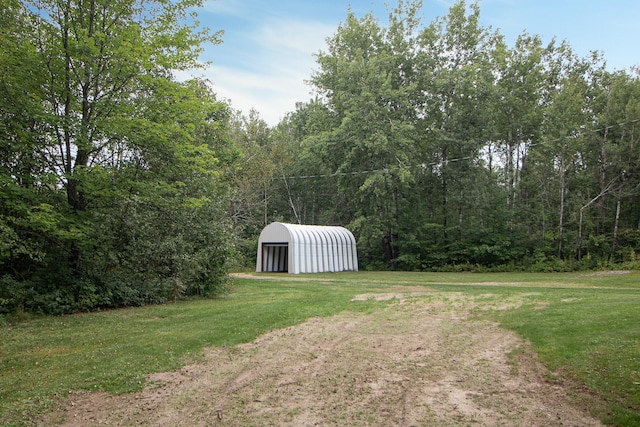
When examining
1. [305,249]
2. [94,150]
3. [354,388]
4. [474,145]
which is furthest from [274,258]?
[354,388]

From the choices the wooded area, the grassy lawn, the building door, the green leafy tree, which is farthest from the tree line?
the green leafy tree

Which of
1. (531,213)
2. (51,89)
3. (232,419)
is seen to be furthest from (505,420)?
(531,213)

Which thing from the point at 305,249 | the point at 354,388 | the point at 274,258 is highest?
the point at 305,249

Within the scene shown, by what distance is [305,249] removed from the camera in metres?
26.4

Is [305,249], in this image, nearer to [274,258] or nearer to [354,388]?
[274,258]

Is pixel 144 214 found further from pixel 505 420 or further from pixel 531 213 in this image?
pixel 531 213

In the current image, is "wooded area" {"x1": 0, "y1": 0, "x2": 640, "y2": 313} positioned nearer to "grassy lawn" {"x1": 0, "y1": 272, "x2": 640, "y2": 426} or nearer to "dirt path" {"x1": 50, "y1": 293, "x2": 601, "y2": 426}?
"grassy lawn" {"x1": 0, "y1": 272, "x2": 640, "y2": 426}

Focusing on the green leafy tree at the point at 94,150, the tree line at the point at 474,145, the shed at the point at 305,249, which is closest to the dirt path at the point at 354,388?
the green leafy tree at the point at 94,150

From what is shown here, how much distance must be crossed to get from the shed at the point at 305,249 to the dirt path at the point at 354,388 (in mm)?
18071

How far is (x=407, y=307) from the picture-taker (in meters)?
11.0

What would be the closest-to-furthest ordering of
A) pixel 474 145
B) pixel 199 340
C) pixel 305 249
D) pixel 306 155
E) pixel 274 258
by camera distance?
pixel 199 340, pixel 305 249, pixel 274 258, pixel 474 145, pixel 306 155

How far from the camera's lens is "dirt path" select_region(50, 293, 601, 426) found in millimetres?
4324

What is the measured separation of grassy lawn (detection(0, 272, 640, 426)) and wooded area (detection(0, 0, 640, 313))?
94.1 inches

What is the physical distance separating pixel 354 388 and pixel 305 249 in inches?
840
